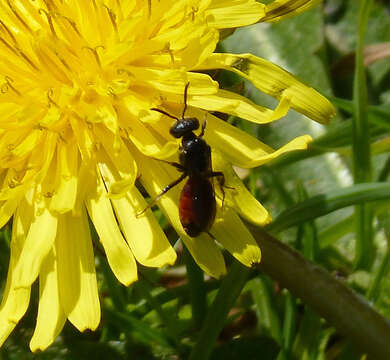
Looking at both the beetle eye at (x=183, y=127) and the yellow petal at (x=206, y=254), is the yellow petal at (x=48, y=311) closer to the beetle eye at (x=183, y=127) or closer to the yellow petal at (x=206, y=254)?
the yellow petal at (x=206, y=254)

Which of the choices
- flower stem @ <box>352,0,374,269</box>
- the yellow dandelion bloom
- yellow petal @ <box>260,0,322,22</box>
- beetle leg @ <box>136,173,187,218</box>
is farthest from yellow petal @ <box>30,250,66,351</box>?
flower stem @ <box>352,0,374,269</box>

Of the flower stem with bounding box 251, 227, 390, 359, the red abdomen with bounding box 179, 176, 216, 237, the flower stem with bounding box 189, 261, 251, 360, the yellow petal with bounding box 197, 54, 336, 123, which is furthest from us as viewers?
the flower stem with bounding box 189, 261, 251, 360

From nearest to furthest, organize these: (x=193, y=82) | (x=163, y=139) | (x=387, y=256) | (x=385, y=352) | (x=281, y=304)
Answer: (x=193, y=82), (x=163, y=139), (x=385, y=352), (x=387, y=256), (x=281, y=304)

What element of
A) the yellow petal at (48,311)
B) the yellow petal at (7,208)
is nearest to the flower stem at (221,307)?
the yellow petal at (48,311)

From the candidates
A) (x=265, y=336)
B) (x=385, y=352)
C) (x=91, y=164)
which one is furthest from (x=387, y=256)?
(x=91, y=164)

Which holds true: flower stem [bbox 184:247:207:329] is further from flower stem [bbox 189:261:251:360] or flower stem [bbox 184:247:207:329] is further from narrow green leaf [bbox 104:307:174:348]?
flower stem [bbox 189:261:251:360]

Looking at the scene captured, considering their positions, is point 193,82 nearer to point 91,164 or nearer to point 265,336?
point 91,164
